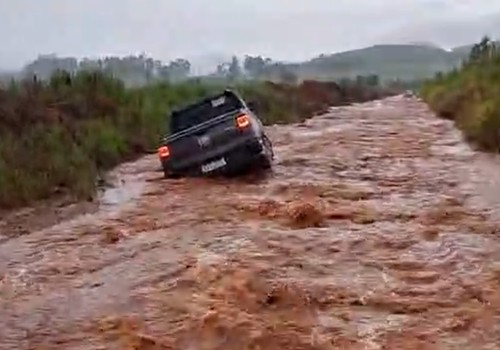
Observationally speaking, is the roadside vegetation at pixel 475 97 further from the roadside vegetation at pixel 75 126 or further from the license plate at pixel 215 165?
the license plate at pixel 215 165

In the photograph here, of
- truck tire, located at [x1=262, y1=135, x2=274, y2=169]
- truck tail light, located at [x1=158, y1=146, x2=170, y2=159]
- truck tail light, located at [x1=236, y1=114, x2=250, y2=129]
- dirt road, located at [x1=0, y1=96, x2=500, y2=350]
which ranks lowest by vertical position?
dirt road, located at [x1=0, y1=96, x2=500, y2=350]

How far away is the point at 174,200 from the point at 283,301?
6435 mm

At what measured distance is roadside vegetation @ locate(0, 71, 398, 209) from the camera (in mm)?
17094

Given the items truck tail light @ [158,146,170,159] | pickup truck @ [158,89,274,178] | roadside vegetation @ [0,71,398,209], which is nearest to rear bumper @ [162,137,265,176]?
pickup truck @ [158,89,274,178]

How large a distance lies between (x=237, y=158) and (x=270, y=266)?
6288 mm

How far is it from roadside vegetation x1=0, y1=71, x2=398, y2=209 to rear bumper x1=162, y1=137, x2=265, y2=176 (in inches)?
68.2

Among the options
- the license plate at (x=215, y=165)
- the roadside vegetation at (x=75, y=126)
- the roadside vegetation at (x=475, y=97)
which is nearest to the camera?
the roadside vegetation at (x=75, y=126)

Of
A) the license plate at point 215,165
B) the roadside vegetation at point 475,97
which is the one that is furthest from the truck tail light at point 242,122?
the roadside vegetation at point 475,97

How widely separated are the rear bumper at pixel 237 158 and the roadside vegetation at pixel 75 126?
68.2 inches

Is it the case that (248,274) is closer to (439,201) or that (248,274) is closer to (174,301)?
(174,301)

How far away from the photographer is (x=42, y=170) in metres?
17.5

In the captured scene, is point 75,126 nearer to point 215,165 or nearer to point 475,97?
point 215,165

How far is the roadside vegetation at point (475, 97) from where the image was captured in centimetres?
2284

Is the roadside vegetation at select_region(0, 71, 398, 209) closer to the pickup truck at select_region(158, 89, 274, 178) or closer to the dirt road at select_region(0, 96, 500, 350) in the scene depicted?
the dirt road at select_region(0, 96, 500, 350)
